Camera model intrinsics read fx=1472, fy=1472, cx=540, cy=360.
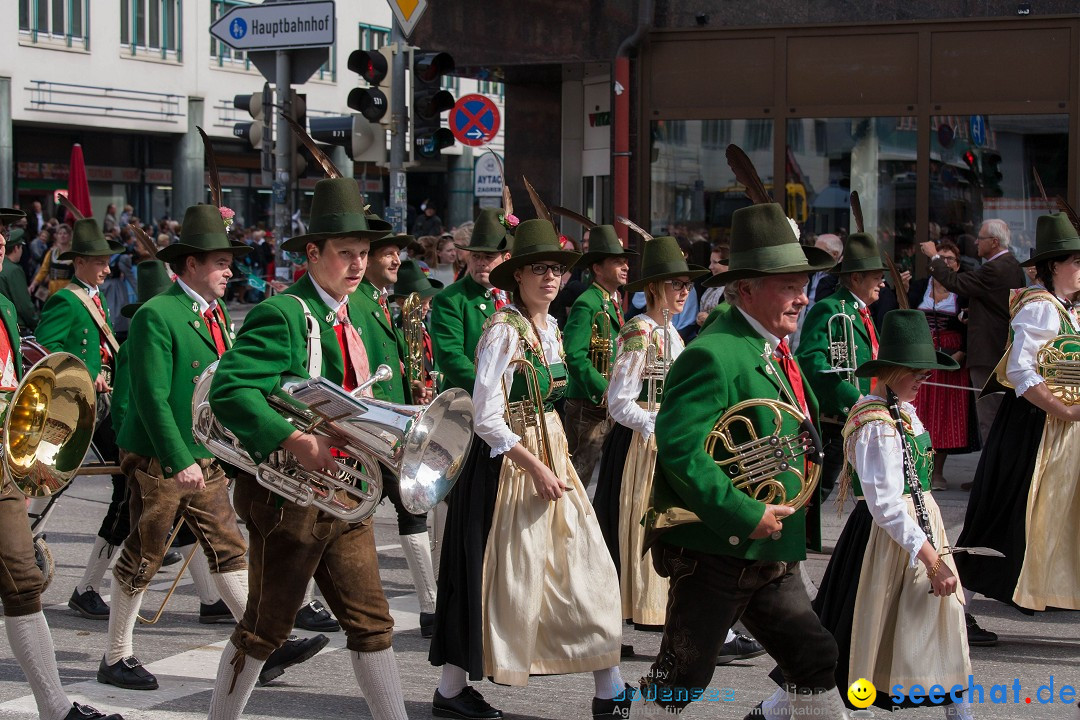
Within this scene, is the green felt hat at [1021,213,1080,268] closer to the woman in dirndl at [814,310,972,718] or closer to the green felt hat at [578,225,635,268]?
the woman in dirndl at [814,310,972,718]

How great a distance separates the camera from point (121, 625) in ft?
20.2

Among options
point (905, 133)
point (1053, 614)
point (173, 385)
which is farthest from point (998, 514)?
point (905, 133)

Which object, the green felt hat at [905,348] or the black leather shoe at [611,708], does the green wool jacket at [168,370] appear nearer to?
the black leather shoe at [611,708]

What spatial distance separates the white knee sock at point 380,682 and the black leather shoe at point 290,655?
1268 mm

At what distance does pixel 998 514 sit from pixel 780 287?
308 centimetres

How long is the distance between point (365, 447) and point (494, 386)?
1260 mm

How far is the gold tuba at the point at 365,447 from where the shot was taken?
14.7 feet

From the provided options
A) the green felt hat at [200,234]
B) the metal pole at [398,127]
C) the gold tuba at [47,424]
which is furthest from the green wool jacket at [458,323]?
the metal pole at [398,127]

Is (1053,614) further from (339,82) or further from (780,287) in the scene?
(339,82)

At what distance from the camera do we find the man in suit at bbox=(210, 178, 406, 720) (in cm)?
469

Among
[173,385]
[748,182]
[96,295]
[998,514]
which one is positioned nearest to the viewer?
[748,182]

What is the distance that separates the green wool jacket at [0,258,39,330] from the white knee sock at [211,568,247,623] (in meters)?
7.15

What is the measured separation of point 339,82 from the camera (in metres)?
42.7

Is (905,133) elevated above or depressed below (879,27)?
below
